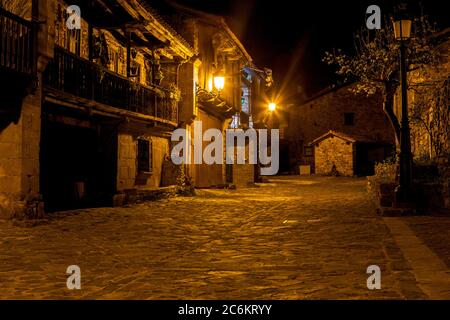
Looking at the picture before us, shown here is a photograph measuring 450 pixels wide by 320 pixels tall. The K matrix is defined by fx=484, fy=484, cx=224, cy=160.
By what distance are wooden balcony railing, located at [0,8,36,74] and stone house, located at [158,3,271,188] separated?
36.5 ft

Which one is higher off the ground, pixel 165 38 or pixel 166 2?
pixel 166 2

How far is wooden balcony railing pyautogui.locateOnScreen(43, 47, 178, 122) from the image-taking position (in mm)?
12656

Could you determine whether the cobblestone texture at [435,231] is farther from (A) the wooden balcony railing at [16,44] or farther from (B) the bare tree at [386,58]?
(A) the wooden balcony railing at [16,44]

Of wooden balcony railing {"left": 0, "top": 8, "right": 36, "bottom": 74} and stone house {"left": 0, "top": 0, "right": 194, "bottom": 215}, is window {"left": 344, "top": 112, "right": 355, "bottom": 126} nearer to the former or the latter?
stone house {"left": 0, "top": 0, "right": 194, "bottom": 215}

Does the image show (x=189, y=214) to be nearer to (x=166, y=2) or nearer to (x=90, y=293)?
(x=90, y=293)

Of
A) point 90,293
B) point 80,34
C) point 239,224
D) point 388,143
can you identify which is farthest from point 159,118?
point 388,143

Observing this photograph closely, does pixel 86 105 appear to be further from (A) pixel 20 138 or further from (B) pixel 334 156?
(B) pixel 334 156

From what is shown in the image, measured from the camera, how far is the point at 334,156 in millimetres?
47875

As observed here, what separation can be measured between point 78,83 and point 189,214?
4764 mm

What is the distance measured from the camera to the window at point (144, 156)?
738 inches

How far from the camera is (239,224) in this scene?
37.7 feet

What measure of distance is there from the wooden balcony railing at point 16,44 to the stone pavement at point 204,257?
11.6ft

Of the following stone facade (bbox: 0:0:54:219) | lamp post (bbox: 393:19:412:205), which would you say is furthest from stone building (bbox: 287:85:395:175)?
stone facade (bbox: 0:0:54:219)

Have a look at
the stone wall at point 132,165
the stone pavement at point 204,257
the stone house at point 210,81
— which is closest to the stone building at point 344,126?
the stone house at point 210,81
